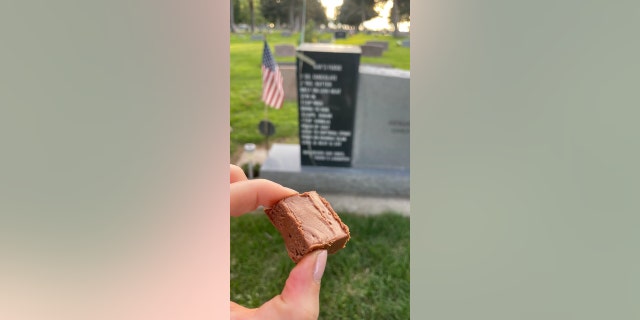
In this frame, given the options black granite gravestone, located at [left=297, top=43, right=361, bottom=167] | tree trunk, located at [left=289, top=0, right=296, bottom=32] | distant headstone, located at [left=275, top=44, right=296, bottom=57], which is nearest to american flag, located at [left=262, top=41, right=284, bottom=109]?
black granite gravestone, located at [left=297, top=43, right=361, bottom=167]

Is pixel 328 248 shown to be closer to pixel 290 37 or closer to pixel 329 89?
pixel 329 89

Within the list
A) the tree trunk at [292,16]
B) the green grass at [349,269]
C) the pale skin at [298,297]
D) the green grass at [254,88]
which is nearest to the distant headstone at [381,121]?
the green grass at [349,269]

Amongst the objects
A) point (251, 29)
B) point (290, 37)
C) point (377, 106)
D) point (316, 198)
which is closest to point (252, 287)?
point (316, 198)

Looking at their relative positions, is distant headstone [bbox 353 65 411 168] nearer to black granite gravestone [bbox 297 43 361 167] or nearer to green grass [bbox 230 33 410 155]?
black granite gravestone [bbox 297 43 361 167]

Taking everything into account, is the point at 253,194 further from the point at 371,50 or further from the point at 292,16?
the point at 371,50

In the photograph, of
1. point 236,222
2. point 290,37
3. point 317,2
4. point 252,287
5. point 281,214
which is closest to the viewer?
point 281,214

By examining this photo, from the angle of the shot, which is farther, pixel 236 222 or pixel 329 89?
pixel 329 89

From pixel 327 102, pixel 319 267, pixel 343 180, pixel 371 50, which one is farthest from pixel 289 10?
pixel 319 267
